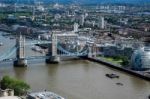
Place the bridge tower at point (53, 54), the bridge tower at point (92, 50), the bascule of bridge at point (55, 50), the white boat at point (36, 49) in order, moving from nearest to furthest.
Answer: the bascule of bridge at point (55, 50)
the bridge tower at point (53, 54)
the bridge tower at point (92, 50)
the white boat at point (36, 49)

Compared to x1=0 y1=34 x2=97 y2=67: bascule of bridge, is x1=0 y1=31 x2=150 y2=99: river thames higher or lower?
lower

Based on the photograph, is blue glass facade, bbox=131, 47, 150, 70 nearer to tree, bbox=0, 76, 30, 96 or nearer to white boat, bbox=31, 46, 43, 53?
white boat, bbox=31, 46, 43, 53

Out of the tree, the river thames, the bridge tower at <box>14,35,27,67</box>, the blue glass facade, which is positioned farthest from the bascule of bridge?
the tree

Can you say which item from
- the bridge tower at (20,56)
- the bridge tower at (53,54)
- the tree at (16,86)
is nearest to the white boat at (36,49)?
the bridge tower at (53,54)

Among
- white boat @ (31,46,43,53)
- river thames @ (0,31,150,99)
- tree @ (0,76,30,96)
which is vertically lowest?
river thames @ (0,31,150,99)

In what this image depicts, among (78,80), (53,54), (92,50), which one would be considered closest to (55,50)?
(53,54)

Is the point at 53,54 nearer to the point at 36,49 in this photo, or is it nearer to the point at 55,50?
the point at 55,50

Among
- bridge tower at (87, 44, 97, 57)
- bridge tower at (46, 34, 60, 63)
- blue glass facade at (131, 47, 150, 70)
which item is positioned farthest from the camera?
bridge tower at (87, 44, 97, 57)

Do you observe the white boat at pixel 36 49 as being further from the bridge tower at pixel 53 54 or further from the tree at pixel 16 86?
the tree at pixel 16 86
